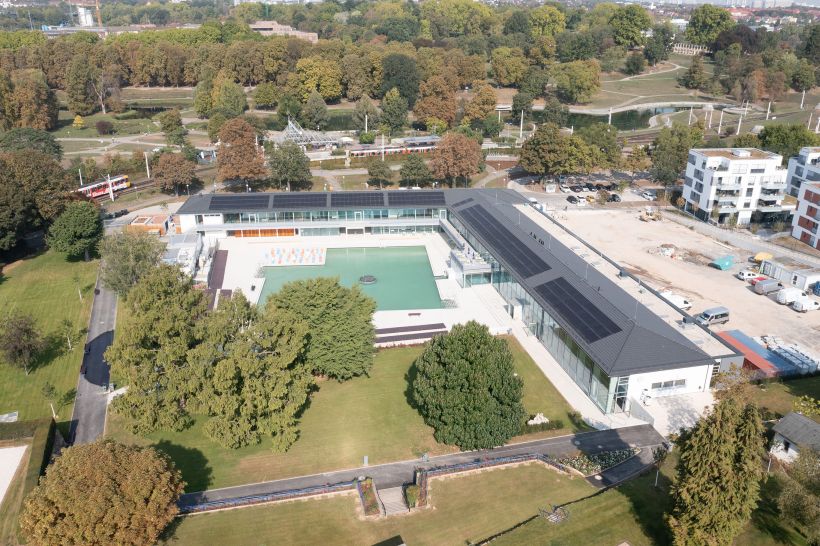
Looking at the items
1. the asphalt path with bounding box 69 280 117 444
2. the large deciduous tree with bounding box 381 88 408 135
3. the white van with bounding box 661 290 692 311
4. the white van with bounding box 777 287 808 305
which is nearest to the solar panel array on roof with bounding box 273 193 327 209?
the asphalt path with bounding box 69 280 117 444

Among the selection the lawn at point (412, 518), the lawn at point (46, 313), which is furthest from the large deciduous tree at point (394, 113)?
the lawn at point (412, 518)

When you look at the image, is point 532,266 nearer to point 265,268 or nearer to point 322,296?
point 322,296

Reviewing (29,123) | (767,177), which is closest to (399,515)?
(767,177)

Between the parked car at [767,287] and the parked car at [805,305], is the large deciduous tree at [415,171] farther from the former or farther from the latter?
the parked car at [805,305]

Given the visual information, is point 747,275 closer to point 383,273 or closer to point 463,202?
point 463,202

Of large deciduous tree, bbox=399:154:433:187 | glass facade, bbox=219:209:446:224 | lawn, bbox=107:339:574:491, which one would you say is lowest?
lawn, bbox=107:339:574:491

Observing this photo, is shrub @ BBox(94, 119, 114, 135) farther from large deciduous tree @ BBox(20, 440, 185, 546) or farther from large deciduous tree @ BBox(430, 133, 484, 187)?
large deciduous tree @ BBox(20, 440, 185, 546)
